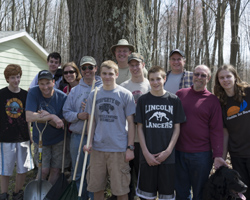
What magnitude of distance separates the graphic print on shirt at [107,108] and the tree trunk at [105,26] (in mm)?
1509

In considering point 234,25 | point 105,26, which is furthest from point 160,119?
point 234,25

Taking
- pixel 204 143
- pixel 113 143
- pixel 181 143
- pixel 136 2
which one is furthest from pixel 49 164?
pixel 136 2

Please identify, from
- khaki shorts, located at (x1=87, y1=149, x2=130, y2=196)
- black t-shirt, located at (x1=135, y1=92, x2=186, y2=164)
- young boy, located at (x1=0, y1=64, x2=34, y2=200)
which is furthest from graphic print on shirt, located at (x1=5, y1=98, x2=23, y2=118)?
black t-shirt, located at (x1=135, y1=92, x2=186, y2=164)

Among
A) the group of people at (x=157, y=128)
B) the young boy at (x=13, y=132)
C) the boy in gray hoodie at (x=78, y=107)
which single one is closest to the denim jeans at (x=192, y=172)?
the group of people at (x=157, y=128)

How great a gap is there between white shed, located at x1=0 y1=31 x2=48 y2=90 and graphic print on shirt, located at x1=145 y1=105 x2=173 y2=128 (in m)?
9.30

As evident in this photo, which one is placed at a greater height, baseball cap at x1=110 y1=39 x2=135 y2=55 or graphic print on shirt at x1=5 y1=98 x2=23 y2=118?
baseball cap at x1=110 y1=39 x2=135 y2=55

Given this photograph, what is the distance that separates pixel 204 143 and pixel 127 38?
7.66 ft

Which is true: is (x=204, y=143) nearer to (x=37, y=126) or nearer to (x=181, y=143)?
(x=181, y=143)

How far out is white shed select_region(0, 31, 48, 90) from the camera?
1075 centimetres

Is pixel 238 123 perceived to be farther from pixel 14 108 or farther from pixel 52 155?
pixel 14 108

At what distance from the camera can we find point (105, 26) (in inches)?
174

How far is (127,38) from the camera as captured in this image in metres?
4.36

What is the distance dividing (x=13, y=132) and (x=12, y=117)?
0.81ft

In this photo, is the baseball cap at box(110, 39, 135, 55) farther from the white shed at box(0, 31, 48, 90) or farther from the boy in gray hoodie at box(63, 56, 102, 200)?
the white shed at box(0, 31, 48, 90)
